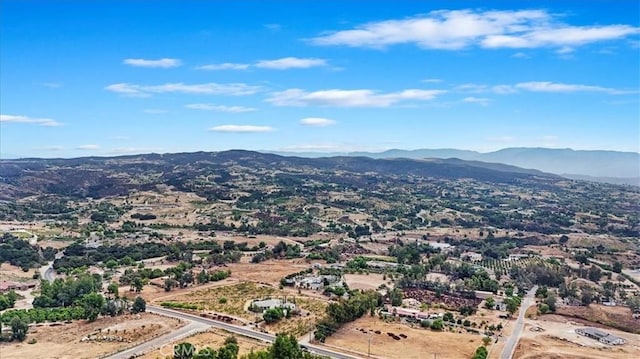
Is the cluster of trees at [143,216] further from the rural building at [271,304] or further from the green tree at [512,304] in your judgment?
the green tree at [512,304]

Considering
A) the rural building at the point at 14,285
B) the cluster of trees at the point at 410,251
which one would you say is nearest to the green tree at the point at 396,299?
the cluster of trees at the point at 410,251

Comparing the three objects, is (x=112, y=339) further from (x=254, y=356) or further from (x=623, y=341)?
(x=623, y=341)

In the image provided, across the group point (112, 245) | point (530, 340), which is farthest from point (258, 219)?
point (530, 340)

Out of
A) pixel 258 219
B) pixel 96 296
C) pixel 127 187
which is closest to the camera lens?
pixel 96 296

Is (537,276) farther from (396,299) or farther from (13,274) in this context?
(13,274)

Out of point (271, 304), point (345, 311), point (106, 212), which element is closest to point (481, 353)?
point (345, 311)

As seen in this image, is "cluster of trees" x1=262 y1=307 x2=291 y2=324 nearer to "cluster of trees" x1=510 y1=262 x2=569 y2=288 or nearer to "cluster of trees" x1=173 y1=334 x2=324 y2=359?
"cluster of trees" x1=173 y1=334 x2=324 y2=359
